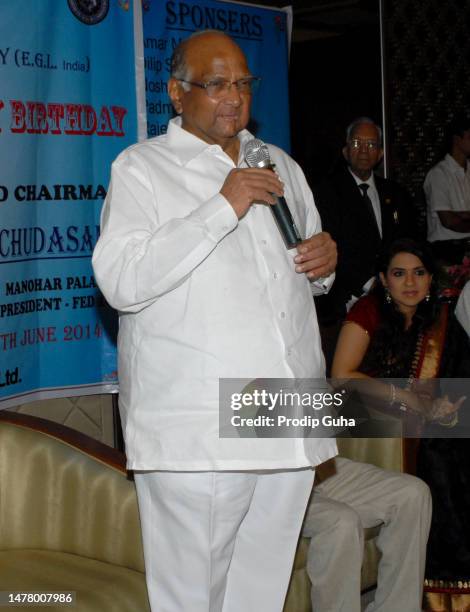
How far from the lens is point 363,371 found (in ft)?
11.0

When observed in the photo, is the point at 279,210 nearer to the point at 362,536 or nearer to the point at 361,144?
the point at 362,536

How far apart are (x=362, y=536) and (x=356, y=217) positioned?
181 centimetres

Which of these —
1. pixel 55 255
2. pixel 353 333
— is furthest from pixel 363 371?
pixel 55 255

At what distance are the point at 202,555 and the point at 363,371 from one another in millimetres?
1416

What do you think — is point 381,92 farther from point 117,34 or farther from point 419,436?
point 419,436

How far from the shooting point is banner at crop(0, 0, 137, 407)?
311cm

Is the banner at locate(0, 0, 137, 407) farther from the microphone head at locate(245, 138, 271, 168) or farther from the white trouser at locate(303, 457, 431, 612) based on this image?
the microphone head at locate(245, 138, 271, 168)

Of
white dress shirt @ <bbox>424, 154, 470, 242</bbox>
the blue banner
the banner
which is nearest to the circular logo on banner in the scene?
the banner

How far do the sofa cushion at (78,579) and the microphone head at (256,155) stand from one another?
3.68ft

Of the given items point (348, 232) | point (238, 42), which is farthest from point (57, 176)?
point (348, 232)

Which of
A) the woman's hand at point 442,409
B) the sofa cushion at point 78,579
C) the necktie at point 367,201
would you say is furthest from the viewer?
the necktie at point 367,201

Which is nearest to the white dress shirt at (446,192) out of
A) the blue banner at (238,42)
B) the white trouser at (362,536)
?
the blue banner at (238,42)

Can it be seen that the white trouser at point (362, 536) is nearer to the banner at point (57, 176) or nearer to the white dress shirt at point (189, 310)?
the white dress shirt at point (189, 310)

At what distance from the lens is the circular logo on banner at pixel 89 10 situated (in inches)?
130
